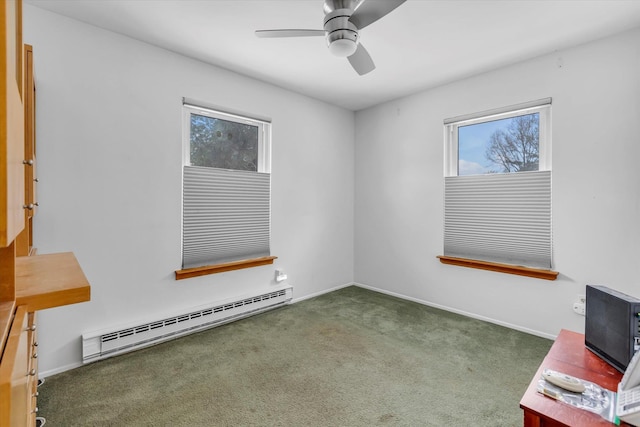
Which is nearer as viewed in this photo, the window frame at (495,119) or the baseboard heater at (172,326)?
the baseboard heater at (172,326)

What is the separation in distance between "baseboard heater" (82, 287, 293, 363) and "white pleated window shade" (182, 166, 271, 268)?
1.55ft

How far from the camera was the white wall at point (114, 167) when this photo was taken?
228cm

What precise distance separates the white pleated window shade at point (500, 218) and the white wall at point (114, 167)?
2.32 meters

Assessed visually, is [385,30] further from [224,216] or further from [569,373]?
[569,373]

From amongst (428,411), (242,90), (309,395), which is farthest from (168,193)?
(428,411)

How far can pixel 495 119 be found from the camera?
3.31 metres

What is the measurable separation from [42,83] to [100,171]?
27.6 inches

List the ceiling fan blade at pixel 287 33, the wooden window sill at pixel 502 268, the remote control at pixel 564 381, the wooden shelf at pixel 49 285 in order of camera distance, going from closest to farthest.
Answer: the wooden shelf at pixel 49 285, the remote control at pixel 564 381, the ceiling fan blade at pixel 287 33, the wooden window sill at pixel 502 268

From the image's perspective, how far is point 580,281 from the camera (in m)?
2.75

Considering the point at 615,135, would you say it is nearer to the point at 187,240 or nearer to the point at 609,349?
the point at 609,349

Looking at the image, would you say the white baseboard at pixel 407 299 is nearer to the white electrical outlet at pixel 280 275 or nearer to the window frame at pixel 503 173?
the white electrical outlet at pixel 280 275

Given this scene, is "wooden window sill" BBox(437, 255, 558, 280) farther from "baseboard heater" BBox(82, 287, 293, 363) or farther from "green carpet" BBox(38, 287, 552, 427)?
"baseboard heater" BBox(82, 287, 293, 363)

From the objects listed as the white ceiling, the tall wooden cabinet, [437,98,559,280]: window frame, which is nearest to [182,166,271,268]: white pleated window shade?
the white ceiling

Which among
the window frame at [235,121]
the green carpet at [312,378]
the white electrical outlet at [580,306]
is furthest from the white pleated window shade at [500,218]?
the window frame at [235,121]
